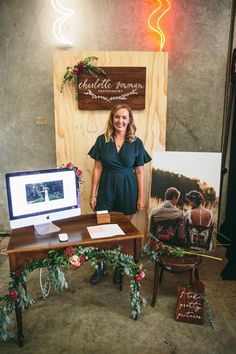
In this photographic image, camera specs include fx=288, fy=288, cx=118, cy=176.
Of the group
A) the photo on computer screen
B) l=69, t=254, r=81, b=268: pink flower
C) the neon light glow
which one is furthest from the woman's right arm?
the neon light glow

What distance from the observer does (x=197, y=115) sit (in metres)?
3.65

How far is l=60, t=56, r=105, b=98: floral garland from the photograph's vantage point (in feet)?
9.92

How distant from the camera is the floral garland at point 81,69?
3.02 meters

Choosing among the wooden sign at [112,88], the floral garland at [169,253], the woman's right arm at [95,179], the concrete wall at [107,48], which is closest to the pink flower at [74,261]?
the floral garland at [169,253]

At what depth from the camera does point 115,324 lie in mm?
2246

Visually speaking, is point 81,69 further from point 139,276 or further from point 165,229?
point 139,276

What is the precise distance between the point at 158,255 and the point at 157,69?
1.98 meters

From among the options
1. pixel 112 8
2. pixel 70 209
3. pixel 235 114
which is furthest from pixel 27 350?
pixel 112 8

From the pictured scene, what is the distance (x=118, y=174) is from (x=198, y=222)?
1.05 metres

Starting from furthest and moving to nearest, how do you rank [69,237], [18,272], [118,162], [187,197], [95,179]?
[187,197] < [95,179] < [118,162] < [69,237] < [18,272]

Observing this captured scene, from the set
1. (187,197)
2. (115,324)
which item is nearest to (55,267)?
(115,324)

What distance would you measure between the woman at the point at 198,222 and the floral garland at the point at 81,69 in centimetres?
165

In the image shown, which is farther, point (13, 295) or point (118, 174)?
point (118, 174)

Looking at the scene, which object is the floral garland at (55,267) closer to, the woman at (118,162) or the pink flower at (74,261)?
the pink flower at (74,261)
